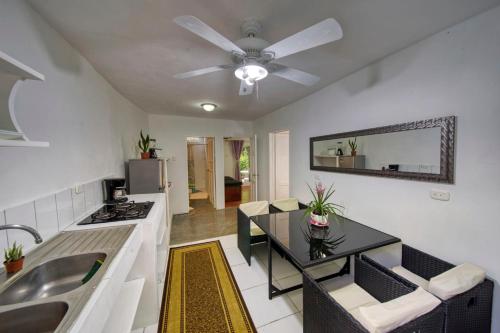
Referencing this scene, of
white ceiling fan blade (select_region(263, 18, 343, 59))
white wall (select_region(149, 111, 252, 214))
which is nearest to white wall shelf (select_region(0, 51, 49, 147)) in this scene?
white ceiling fan blade (select_region(263, 18, 343, 59))

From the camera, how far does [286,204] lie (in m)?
2.90

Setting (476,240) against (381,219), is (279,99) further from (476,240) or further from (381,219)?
(476,240)

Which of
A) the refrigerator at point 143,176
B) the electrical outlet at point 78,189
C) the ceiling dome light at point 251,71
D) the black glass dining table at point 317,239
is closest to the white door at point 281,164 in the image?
the black glass dining table at point 317,239

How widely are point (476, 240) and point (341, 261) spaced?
1351 mm

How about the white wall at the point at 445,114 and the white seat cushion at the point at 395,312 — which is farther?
the white wall at the point at 445,114

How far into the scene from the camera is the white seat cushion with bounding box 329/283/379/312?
1.26 meters

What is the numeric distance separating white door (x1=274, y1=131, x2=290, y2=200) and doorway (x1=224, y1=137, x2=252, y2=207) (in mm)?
1304

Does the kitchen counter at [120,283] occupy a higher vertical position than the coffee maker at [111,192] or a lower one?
lower

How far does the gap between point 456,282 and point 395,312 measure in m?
0.62

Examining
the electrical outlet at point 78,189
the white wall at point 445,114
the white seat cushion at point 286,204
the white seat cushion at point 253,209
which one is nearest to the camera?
the white wall at point 445,114

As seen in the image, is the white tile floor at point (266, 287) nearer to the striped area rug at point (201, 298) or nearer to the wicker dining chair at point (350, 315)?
the striped area rug at point (201, 298)

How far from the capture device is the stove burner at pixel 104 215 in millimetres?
1536

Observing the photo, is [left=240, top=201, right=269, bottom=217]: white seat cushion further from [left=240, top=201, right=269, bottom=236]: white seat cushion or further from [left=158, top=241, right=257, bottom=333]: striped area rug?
[left=158, top=241, right=257, bottom=333]: striped area rug

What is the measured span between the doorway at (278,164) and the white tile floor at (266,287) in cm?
169
